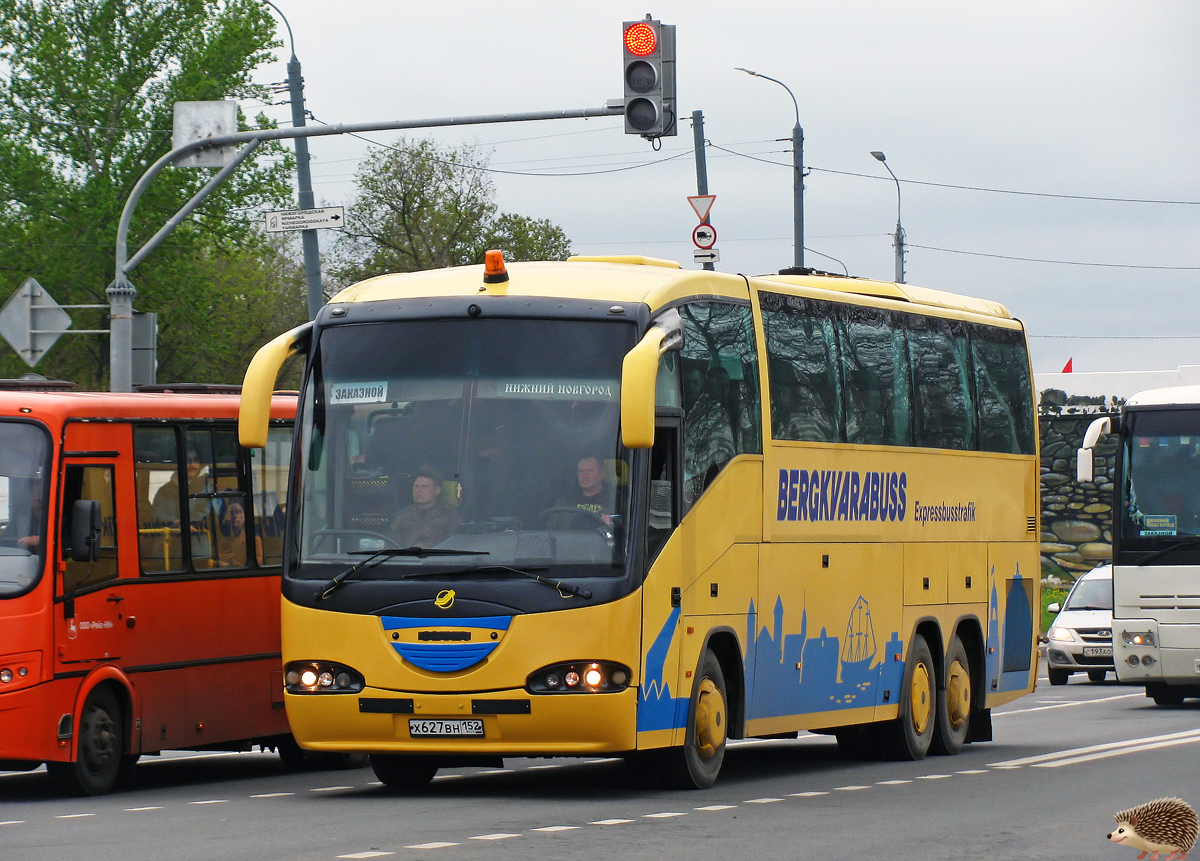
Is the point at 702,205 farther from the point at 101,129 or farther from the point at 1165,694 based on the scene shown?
the point at 101,129

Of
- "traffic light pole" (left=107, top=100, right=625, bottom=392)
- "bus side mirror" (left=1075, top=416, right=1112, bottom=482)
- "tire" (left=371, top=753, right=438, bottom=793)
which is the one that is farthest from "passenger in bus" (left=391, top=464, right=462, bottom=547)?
"bus side mirror" (left=1075, top=416, right=1112, bottom=482)

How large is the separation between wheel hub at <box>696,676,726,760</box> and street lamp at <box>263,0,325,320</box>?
17.1 m

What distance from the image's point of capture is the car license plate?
41.6 feet

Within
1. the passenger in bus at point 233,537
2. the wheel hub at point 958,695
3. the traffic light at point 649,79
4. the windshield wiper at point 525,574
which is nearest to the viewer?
the windshield wiper at point 525,574

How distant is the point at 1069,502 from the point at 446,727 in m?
35.8

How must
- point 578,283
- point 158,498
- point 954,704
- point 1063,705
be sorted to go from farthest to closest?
point 1063,705
point 954,704
point 158,498
point 578,283

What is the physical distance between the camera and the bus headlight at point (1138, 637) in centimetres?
2378

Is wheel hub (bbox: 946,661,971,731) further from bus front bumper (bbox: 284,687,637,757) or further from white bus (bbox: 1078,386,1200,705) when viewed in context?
bus front bumper (bbox: 284,687,637,757)

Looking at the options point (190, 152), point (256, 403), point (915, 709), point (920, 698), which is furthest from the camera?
point (190, 152)

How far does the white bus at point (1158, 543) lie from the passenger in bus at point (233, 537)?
1076 cm

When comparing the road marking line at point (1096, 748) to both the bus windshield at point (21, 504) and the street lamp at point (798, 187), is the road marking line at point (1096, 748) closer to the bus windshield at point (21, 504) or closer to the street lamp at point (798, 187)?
the bus windshield at point (21, 504)

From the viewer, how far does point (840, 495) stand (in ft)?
52.6

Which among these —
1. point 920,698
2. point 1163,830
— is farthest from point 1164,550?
point 1163,830

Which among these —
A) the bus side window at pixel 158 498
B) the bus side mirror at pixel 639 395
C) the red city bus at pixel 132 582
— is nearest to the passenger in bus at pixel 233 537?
the red city bus at pixel 132 582
